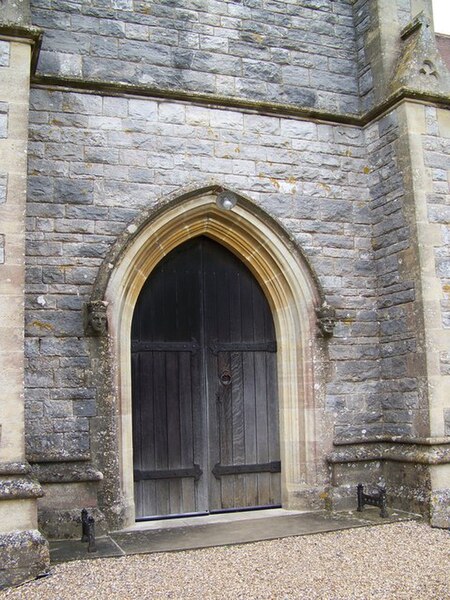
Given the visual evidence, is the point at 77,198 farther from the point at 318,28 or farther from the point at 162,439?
the point at 318,28

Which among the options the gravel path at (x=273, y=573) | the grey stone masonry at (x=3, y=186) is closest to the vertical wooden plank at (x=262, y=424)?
the gravel path at (x=273, y=573)

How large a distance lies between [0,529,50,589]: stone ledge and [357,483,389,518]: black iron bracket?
3079 mm

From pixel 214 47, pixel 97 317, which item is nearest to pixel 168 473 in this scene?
pixel 97 317

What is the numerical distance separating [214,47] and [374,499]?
15.3ft

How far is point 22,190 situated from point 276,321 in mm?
2996

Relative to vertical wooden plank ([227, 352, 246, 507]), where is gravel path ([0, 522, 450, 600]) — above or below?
below

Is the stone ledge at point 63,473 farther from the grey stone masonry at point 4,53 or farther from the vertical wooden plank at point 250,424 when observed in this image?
the grey stone masonry at point 4,53

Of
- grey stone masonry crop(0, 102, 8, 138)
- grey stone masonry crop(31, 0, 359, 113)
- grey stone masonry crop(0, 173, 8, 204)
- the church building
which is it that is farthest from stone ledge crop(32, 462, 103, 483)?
grey stone masonry crop(31, 0, 359, 113)

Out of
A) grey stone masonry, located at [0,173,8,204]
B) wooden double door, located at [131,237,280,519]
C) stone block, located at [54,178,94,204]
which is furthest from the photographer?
wooden double door, located at [131,237,280,519]

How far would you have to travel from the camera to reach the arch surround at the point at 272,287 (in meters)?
6.29

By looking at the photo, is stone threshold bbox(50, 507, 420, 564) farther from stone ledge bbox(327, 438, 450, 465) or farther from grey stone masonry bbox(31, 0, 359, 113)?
grey stone masonry bbox(31, 0, 359, 113)

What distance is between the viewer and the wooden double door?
6.53m

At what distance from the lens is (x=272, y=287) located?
699 centimetres

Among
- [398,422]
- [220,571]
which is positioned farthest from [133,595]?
[398,422]
